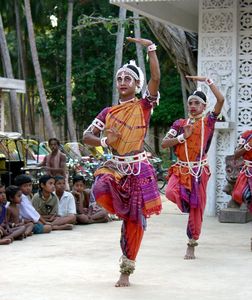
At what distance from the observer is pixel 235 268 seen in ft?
26.0

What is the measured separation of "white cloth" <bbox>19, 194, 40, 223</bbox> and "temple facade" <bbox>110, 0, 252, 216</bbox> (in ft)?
12.1

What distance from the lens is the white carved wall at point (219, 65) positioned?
1313 cm

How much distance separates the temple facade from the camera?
13.1m

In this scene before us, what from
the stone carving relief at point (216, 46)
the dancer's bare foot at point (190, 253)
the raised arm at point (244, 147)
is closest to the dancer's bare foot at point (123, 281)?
the dancer's bare foot at point (190, 253)

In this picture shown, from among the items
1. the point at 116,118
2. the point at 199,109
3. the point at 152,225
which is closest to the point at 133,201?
the point at 116,118

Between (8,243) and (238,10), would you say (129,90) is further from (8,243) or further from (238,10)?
(238,10)

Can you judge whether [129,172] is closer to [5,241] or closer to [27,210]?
[5,241]

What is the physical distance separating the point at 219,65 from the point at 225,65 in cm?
10

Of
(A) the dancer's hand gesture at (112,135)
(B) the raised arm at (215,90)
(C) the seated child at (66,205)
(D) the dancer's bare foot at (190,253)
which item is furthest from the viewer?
(C) the seated child at (66,205)

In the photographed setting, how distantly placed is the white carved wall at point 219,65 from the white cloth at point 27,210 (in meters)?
3.69

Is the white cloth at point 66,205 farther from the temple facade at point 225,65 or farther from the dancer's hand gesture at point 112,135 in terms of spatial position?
the dancer's hand gesture at point 112,135

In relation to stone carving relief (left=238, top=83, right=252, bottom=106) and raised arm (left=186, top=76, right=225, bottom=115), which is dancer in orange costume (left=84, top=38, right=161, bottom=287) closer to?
raised arm (left=186, top=76, right=225, bottom=115)

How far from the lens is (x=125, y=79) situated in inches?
274

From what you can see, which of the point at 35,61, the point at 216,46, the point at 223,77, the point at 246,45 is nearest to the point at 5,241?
the point at 223,77
